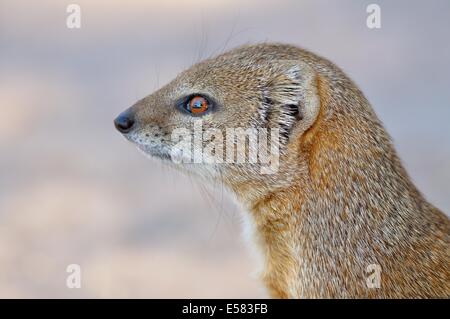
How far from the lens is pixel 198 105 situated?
4621mm

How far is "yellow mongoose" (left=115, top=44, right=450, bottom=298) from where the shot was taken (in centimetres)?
424

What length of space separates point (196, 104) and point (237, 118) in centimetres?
20

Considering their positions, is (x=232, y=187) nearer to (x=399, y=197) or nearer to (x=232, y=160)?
(x=232, y=160)

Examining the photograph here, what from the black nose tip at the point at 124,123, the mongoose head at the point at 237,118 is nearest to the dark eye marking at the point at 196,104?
the mongoose head at the point at 237,118

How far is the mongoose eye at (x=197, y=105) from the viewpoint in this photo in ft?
15.1

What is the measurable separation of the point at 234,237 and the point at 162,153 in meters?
3.80

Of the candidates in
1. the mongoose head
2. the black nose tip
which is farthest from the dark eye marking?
the black nose tip

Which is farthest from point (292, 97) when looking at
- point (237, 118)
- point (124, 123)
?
point (124, 123)

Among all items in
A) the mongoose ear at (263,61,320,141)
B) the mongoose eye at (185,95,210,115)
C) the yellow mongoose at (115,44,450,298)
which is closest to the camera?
the yellow mongoose at (115,44,450,298)

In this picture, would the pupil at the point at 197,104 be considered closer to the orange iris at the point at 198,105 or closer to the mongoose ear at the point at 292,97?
the orange iris at the point at 198,105

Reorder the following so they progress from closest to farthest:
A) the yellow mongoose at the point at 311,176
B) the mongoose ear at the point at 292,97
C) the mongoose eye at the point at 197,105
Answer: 1. the yellow mongoose at the point at 311,176
2. the mongoose ear at the point at 292,97
3. the mongoose eye at the point at 197,105

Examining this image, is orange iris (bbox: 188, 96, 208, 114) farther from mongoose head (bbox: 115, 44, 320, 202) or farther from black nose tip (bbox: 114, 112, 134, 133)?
black nose tip (bbox: 114, 112, 134, 133)

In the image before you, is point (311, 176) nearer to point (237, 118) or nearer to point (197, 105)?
point (237, 118)
